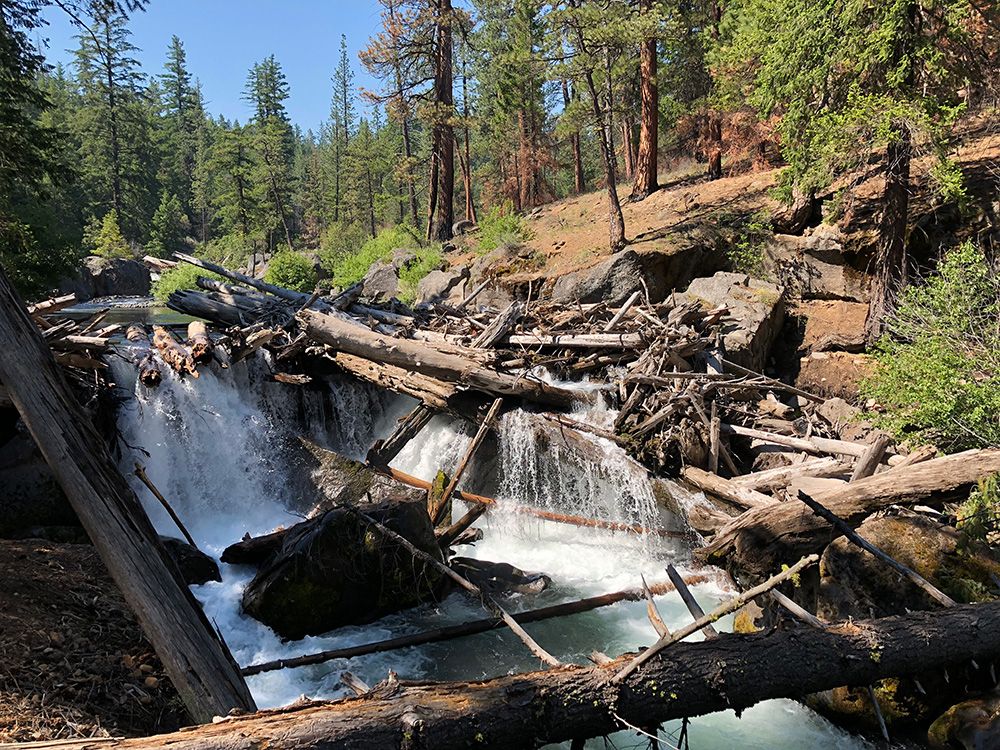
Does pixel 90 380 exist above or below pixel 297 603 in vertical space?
above

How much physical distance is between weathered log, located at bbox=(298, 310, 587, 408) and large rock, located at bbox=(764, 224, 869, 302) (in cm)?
812

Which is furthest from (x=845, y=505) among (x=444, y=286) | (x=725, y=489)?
(x=444, y=286)

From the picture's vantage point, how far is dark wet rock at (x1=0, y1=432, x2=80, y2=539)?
766cm

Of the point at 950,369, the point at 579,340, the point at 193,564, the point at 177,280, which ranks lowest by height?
the point at 193,564

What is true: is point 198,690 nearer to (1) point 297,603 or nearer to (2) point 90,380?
(1) point 297,603

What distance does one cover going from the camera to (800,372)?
1370 centimetres

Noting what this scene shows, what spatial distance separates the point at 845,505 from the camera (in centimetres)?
652

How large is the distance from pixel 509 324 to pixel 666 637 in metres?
8.97

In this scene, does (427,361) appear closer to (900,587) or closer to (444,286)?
(900,587)

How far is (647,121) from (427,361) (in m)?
14.5

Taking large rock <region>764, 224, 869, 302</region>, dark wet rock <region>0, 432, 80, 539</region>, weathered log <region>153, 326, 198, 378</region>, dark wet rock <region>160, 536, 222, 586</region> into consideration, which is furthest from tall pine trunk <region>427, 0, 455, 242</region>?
dark wet rock <region>160, 536, 222, 586</region>

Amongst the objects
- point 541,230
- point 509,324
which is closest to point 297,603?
point 509,324

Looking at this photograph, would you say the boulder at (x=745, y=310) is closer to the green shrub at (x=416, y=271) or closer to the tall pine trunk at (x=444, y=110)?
the green shrub at (x=416, y=271)

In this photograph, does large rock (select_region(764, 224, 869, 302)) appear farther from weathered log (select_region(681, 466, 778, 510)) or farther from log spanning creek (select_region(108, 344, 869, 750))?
weathered log (select_region(681, 466, 778, 510))
